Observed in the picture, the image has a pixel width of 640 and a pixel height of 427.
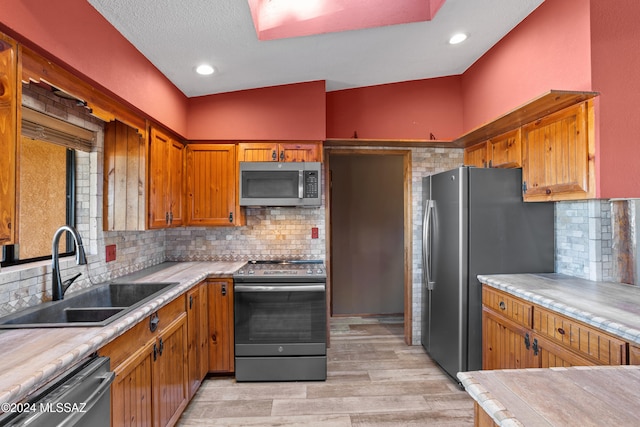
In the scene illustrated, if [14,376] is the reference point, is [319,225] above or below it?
above

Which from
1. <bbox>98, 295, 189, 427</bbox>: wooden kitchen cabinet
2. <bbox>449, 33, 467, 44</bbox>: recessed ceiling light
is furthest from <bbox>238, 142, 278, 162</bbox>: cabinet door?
<bbox>449, 33, 467, 44</bbox>: recessed ceiling light

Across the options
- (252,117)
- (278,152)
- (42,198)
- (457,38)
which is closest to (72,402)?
(42,198)

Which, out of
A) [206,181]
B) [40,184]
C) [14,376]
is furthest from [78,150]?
[14,376]

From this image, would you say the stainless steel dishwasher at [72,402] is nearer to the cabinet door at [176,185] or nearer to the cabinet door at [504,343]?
the cabinet door at [176,185]

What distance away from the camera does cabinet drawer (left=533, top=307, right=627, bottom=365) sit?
1432mm

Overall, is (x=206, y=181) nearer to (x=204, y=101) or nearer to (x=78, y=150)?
(x=204, y=101)

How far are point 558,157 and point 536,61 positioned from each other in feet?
2.47

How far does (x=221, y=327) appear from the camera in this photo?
2691 mm

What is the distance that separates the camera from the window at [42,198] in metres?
1.80

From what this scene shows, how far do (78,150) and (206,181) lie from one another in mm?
1054

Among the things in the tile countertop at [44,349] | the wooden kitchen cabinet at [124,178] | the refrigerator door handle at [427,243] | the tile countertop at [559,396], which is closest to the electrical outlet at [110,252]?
the wooden kitchen cabinet at [124,178]

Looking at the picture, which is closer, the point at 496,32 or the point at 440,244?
the point at 496,32

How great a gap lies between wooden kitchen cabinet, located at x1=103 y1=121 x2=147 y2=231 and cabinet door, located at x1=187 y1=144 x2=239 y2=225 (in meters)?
0.71

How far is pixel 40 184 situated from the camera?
6.39 ft
